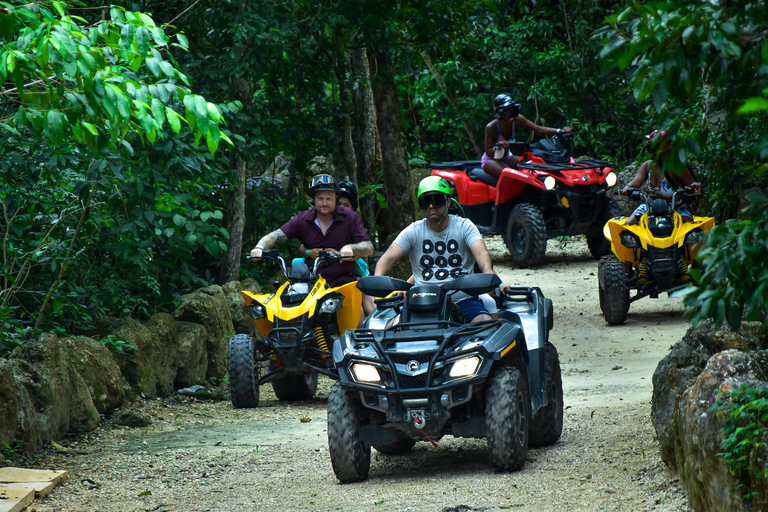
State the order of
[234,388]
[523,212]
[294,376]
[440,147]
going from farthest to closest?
[440,147]
[523,212]
[294,376]
[234,388]

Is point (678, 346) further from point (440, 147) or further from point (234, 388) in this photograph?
point (440, 147)

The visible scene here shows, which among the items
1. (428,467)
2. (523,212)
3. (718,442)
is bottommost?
(428,467)

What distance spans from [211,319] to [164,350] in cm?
99

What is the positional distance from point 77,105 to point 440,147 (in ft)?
56.5

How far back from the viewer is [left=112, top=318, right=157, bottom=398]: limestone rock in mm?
8359

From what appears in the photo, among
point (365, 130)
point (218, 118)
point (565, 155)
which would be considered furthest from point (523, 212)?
point (218, 118)

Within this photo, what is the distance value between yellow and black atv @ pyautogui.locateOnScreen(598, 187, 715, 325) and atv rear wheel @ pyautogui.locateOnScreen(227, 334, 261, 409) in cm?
446

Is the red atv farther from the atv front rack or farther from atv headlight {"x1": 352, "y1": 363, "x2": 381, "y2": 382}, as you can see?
atv headlight {"x1": 352, "y1": 363, "x2": 381, "y2": 382}

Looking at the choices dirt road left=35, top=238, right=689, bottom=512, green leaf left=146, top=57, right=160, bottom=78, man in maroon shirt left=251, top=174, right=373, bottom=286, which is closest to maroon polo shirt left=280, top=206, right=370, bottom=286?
man in maroon shirt left=251, top=174, right=373, bottom=286

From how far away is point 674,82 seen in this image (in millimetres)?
2521

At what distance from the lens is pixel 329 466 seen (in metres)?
6.04

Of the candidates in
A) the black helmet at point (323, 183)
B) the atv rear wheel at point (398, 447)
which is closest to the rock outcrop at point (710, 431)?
the atv rear wheel at point (398, 447)

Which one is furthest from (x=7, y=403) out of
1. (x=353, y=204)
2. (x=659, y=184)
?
(x=659, y=184)

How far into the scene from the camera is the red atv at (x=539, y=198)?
1406 centimetres
